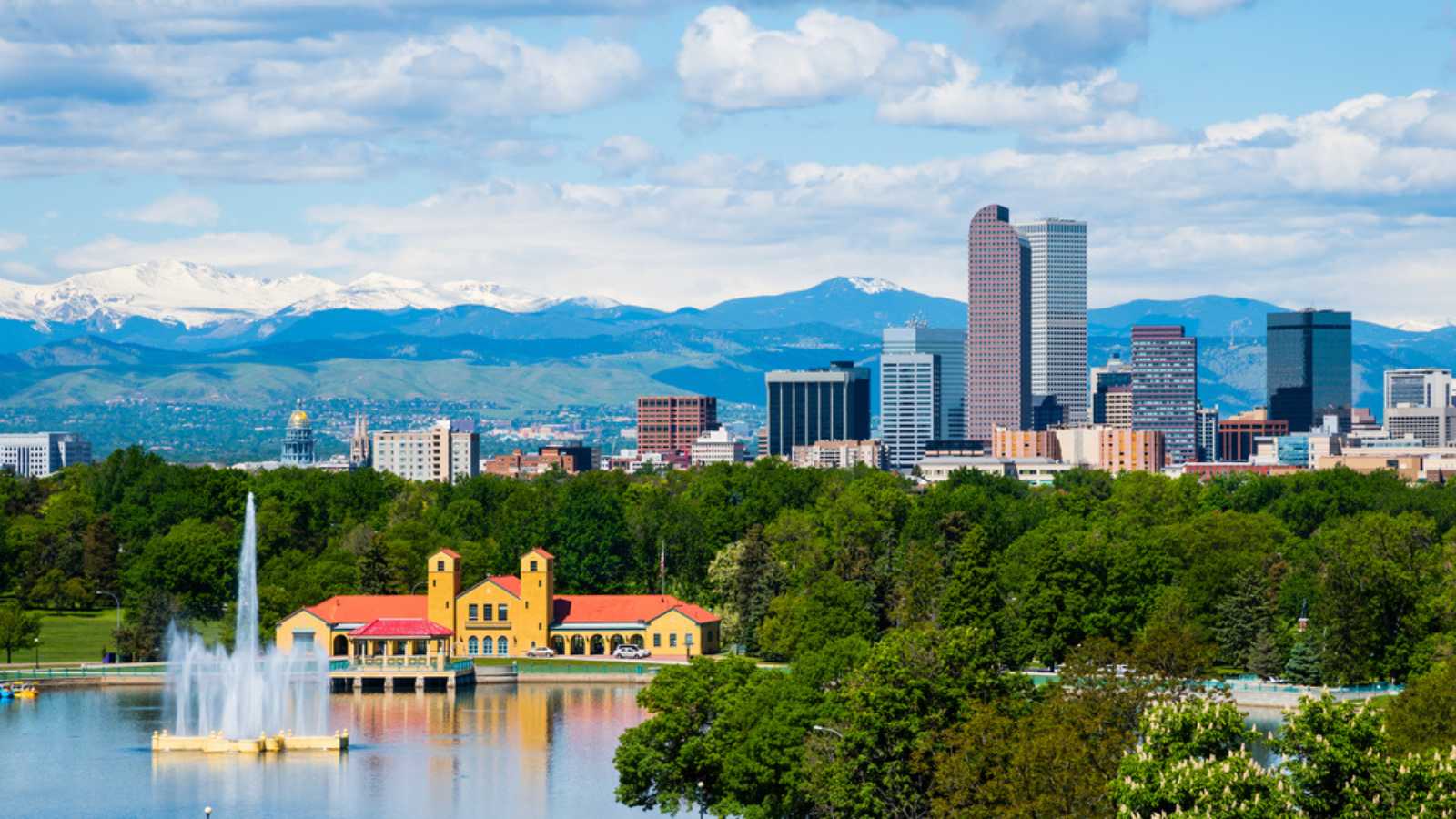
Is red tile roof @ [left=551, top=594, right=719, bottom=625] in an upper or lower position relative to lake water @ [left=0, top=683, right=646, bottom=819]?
upper

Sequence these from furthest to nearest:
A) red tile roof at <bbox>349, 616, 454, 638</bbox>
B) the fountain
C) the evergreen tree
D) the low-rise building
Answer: the low-rise building → red tile roof at <bbox>349, 616, 454, 638</bbox> → the evergreen tree → the fountain

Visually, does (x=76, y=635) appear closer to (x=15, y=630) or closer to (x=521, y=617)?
(x=15, y=630)

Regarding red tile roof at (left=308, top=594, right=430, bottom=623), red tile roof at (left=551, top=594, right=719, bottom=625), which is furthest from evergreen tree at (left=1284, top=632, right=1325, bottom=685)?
red tile roof at (left=308, top=594, right=430, bottom=623)

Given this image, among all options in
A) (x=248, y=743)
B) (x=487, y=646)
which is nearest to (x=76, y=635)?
(x=487, y=646)

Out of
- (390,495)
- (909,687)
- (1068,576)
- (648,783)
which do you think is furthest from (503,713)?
(390,495)

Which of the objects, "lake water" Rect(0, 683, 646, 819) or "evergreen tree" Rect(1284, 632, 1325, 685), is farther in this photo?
"evergreen tree" Rect(1284, 632, 1325, 685)

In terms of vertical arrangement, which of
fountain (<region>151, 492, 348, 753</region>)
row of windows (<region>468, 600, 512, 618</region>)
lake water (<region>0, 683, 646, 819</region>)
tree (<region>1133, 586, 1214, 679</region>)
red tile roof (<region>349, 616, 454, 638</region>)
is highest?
tree (<region>1133, 586, 1214, 679</region>)

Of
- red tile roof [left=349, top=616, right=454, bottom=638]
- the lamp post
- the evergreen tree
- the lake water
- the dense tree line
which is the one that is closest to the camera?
the lake water

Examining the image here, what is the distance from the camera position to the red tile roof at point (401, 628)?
397ft

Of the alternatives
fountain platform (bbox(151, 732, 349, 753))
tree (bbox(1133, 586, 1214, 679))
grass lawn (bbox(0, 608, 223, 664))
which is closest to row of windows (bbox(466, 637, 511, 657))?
grass lawn (bbox(0, 608, 223, 664))

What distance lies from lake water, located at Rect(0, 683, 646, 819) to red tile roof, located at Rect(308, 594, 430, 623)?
15088 millimetres

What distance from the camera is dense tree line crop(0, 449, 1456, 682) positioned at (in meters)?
102

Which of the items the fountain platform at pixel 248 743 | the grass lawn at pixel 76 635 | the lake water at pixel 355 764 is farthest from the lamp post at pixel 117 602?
the fountain platform at pixel 248 743

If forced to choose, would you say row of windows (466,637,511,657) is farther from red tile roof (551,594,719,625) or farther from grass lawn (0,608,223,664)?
grass lawn (0,608,223,664)
